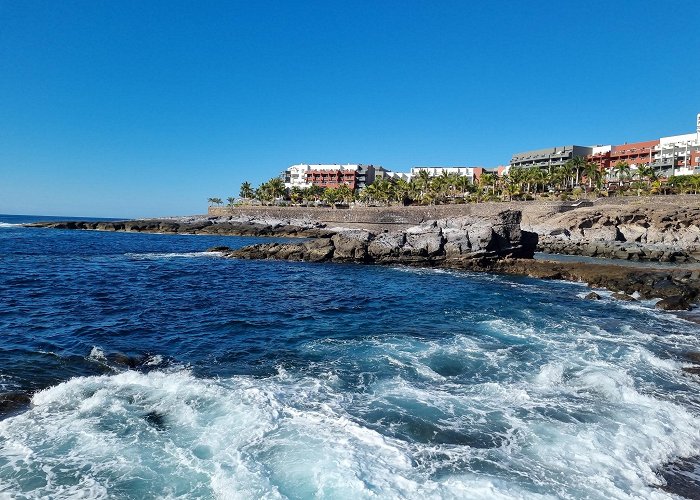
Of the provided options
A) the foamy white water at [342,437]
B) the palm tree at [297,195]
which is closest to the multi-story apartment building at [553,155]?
the palm tree at [297,195]

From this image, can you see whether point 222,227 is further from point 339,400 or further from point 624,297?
point 339,400

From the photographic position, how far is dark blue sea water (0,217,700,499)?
8.24m

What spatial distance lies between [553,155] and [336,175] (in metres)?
68.4

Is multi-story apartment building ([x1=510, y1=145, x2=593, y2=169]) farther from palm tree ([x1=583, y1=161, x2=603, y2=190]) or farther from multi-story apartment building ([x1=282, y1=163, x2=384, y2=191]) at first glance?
multi-story apartment building ([x1=282, y1=163, x2=384, y2=191])

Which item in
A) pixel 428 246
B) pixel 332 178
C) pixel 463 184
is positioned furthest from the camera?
pixel 332 178

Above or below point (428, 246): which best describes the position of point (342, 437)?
below

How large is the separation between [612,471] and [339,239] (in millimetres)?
42426

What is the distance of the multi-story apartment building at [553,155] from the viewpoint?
120 m

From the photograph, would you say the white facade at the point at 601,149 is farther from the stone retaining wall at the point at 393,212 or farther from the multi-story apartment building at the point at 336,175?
the multi-story apartment building at the point at 336,175

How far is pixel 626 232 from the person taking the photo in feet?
205

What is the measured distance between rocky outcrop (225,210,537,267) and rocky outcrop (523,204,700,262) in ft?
39.0

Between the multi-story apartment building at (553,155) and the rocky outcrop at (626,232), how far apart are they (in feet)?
173

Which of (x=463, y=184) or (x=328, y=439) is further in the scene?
(x=463, y=184)

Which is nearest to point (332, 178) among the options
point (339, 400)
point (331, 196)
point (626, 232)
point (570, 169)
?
point (331, 196)
